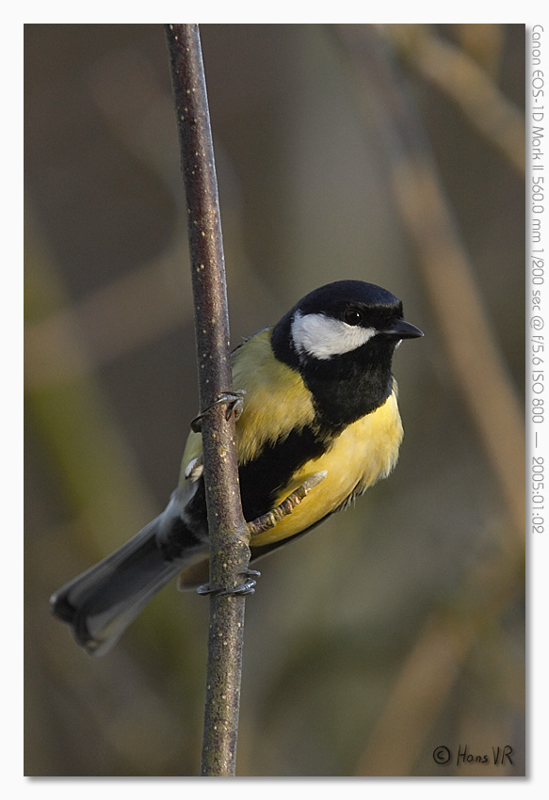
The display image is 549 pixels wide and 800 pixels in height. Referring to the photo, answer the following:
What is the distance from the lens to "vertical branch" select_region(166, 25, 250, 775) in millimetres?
920

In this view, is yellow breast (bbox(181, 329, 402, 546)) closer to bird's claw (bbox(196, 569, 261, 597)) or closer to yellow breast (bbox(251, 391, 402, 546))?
yellow breast (bbox(251, 391, 402, 546))

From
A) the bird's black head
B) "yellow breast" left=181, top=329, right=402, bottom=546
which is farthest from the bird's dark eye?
"yellow breast" left=181, top=329, right=402, bottom=546

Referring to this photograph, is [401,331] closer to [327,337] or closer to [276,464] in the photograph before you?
[327,337]

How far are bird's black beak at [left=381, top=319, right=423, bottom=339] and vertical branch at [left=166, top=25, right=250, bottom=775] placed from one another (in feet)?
1.05

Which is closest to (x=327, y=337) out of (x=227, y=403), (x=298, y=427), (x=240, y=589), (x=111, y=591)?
(x=298, y=427)

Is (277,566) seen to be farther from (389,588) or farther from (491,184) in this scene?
(491,184)

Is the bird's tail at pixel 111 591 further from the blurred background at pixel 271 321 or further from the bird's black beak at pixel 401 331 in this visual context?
the bird's black beak at pixel 401 331

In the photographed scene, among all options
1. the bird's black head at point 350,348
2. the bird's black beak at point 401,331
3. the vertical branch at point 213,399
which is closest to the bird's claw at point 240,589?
the vertical branch at point 213,399

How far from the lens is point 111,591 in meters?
1.53

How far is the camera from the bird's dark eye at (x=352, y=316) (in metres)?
1.20

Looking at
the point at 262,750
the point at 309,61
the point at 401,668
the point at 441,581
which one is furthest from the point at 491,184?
the point at 262,750

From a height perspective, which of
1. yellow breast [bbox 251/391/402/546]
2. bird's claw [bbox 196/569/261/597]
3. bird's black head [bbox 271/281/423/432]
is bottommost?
bird's claw [bbox 196/569/261/597]

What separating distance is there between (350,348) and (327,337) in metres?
0.04
